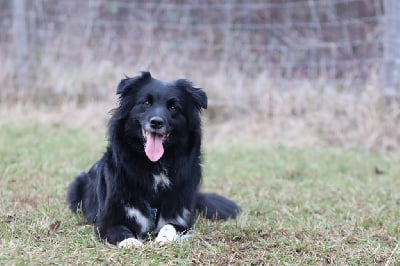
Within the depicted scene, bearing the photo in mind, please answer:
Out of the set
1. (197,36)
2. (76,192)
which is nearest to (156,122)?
(76,192)

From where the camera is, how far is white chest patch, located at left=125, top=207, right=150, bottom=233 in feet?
12.8

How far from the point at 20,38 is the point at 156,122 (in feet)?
22.5

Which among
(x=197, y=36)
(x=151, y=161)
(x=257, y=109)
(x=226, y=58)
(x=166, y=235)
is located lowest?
(x=166, y=235)

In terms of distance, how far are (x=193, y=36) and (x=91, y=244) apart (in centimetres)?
717

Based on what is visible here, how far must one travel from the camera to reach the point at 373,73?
860 centimetres

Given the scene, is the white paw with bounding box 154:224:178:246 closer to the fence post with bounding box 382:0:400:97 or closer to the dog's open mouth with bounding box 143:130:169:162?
the dog's open mouth with bounding box 143:130:169:162

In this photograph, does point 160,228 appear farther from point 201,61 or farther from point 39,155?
point 201,61

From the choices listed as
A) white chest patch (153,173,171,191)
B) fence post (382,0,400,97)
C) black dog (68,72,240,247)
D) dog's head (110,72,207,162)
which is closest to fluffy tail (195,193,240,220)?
black dog (68,72,240,247)

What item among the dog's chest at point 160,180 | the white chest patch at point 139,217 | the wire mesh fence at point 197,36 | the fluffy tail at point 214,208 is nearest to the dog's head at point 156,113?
the dog's chest at point 160,180

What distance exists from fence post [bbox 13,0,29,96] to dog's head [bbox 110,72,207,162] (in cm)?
619

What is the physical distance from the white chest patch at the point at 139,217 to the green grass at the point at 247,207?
0.28 m

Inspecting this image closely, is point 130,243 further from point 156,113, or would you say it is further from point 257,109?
point 257,109

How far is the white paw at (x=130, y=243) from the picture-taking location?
345cm

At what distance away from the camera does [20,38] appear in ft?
32.7
